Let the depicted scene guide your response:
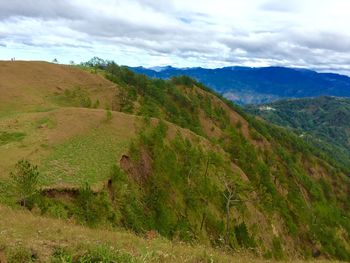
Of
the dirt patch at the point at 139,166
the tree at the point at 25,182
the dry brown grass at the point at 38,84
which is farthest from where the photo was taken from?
the dry brown grass at the point at 38,84

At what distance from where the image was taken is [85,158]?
37219mm

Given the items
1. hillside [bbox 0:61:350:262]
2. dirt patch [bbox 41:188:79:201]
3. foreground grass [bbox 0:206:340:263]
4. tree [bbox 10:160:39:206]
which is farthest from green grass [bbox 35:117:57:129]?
foreground grass [bbox 0:206:340:263]

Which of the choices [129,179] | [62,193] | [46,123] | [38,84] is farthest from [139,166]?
[38,84]

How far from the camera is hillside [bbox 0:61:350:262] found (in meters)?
29.6

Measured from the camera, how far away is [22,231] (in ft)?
47.0

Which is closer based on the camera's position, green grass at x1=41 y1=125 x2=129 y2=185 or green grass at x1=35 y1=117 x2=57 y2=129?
green grass at x1=41 y1=125 x2=129 y2=185

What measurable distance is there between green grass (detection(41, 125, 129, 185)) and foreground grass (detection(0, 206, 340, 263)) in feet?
52.7

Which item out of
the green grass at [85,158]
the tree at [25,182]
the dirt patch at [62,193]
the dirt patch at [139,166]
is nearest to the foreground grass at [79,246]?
the tree at [25,182]

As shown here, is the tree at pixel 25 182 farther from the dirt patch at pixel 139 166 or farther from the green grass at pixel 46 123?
the green grass at pixel 46 123

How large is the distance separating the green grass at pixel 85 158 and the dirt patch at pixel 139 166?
1.03 metres

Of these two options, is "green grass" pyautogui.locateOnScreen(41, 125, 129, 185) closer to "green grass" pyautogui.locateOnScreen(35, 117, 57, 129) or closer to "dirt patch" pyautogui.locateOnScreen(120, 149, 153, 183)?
"dirt patch" pyautogui.locateOnScreen(120, 149, 153, 183)

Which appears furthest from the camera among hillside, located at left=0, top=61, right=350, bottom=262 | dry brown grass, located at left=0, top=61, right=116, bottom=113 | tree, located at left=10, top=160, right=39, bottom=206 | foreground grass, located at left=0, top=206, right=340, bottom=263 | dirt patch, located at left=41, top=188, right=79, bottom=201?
dry brown grass, located at left=0, top=61, right=116, bottom=113

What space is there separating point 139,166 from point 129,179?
159 inches

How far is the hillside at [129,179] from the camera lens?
2956 cm
